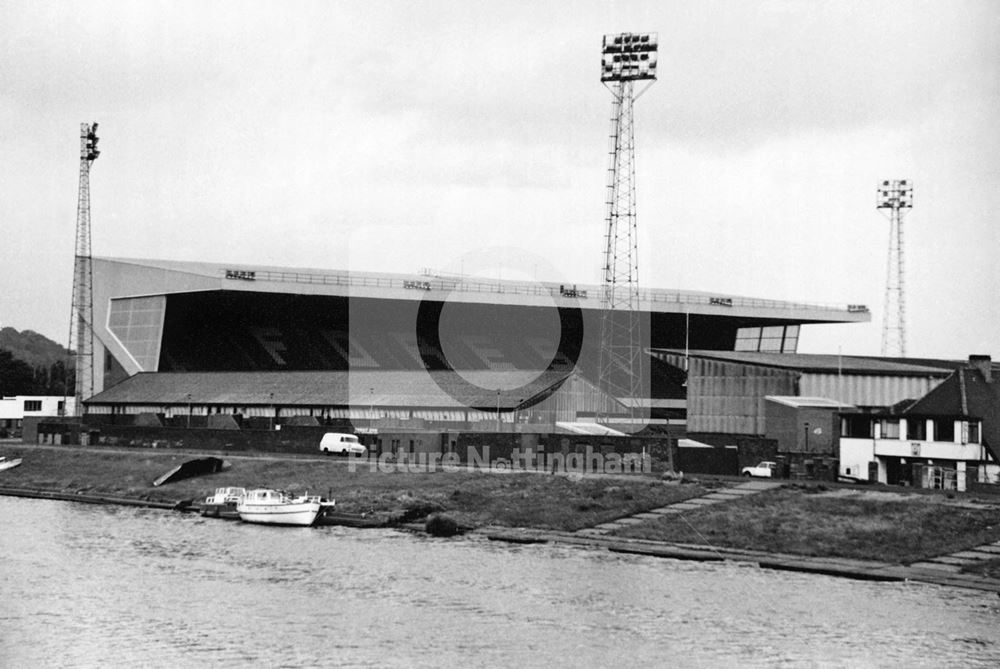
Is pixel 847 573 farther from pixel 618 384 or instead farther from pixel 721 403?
pixel 618 384

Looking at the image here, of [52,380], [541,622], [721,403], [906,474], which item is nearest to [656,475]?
[906,474]

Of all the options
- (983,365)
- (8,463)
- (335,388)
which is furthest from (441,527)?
(8,463)

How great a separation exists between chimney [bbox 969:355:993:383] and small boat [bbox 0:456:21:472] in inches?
2573

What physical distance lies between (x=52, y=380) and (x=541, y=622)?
164570 millimetres

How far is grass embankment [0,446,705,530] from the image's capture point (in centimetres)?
5994

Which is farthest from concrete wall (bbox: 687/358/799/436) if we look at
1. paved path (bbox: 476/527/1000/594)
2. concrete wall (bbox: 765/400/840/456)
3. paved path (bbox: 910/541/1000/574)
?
paved path (bbox: 910/541/1000/574)

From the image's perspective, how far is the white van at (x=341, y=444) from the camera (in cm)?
8044

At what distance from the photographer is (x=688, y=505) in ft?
192

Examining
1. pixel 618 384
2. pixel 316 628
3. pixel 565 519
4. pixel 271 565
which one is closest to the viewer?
pixel 316 628

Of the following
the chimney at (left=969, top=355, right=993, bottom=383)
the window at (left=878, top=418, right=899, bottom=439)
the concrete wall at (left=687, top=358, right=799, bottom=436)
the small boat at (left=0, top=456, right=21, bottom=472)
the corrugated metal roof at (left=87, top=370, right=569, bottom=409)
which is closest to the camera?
the window at (left=878, top=418, right=899, bottom=439)

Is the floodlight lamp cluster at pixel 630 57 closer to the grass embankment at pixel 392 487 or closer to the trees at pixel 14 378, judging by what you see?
the grass embankment at pixel 392 487

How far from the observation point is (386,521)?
6031 centimetres

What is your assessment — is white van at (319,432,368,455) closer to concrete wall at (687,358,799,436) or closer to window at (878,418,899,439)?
concrete wall at (687,358,799,436)

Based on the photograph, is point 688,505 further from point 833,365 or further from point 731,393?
point 833,365
